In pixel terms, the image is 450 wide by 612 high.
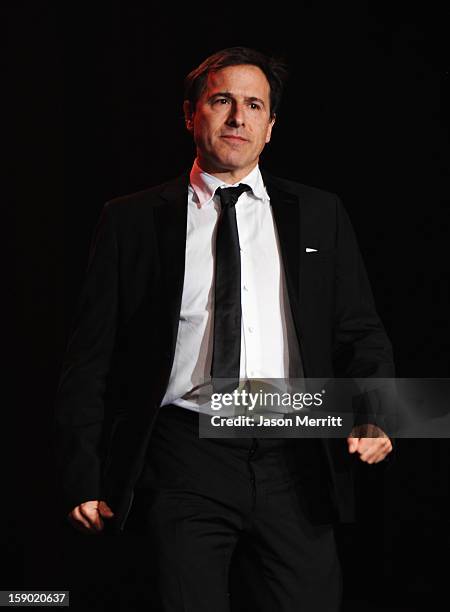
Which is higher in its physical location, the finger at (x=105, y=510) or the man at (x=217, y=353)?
the man at (x=217, y=353)

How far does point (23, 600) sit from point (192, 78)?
1.62 metres

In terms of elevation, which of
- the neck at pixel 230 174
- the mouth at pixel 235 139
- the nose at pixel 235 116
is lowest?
the neck at pixel 230 174

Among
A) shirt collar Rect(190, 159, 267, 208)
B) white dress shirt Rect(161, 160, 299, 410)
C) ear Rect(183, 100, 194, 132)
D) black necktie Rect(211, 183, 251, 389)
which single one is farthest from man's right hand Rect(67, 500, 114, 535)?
ear Rect(183, 100, 194, 132)

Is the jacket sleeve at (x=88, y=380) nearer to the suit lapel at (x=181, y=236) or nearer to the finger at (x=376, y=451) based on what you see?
the suit lapel at (x=181, y=236)

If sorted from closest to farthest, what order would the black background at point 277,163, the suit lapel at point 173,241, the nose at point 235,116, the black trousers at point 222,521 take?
the black trousers at point 222,521
the suit lapel at point 173,241
the nose at point 235,116
the black background at point 277,163

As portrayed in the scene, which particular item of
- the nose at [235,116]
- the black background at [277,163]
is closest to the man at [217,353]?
the nose at [235,116]

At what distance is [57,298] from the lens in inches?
121

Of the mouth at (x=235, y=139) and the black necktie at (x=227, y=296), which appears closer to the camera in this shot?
the black necktie at (x=227, y=296)

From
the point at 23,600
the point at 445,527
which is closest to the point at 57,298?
the point at 23,600

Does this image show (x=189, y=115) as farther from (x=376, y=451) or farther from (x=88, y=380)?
(x=376, y=451)

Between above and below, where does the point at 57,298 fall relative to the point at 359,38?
below

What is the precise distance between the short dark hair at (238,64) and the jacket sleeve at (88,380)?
0.39 metres

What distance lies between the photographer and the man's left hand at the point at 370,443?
2.01 m

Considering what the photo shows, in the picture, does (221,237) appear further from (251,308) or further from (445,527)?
(445,527)
